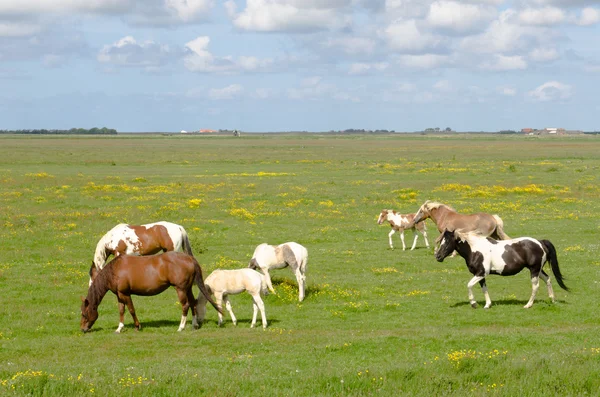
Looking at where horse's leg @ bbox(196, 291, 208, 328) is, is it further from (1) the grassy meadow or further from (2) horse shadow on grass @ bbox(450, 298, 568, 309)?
(2) horse shadow on grass @ bbox(450, 298, 568, 309)

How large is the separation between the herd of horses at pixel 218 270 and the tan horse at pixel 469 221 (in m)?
0.04

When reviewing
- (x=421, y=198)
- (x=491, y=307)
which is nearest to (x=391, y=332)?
(x=491, y=307)

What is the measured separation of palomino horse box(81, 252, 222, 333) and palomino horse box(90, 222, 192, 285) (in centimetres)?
380

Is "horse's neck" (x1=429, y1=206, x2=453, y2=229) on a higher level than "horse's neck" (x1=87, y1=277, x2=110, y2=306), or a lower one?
higher

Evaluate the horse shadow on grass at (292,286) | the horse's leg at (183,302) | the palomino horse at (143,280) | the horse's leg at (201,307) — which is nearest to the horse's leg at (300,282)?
the horse shadow on grass at (292,286)

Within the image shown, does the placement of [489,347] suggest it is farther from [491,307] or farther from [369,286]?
[369,286]

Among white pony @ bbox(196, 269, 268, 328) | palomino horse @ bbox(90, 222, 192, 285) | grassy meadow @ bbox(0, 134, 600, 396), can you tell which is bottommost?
grassy meadow @ bbox(0, 134, 600, 396)

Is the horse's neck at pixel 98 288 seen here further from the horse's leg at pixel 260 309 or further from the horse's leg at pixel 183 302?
the horse's leg at pixel 260 309

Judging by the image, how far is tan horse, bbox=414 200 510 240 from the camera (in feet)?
75.0

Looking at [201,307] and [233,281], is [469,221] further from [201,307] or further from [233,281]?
[201,307]

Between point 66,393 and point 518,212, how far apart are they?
31391 mm

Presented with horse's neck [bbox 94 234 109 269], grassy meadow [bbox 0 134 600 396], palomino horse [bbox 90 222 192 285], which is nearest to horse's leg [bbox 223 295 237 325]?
grassy meadow [bbox 0 134 600 396]

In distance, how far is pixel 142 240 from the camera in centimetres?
2009

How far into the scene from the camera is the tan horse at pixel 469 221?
22.9 m
